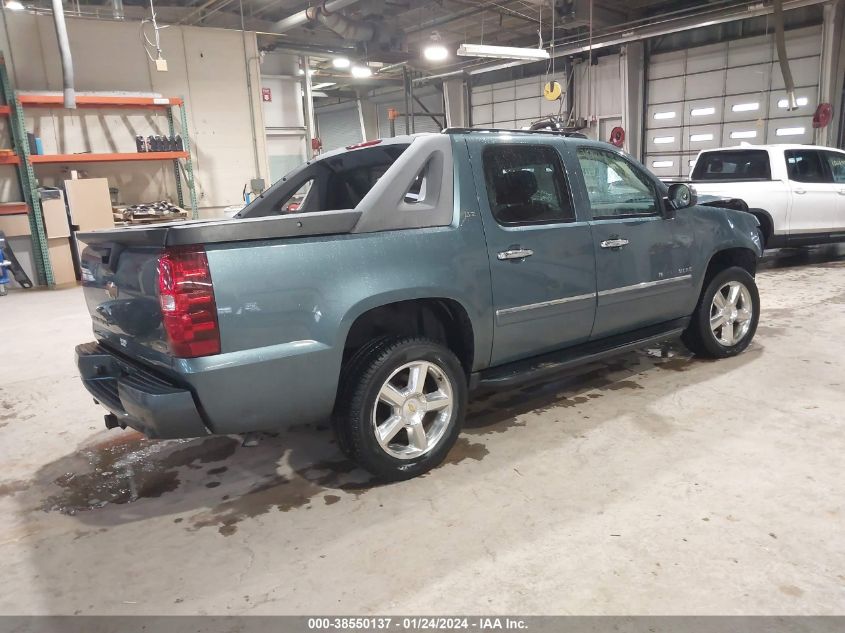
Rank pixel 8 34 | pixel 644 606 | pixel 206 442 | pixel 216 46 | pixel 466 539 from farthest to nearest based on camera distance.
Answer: pixel 216 46 < pixel 8 34 < pixel 206 442 < pixel 466 539 < pixel 644 606

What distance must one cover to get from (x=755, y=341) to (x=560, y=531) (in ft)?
11.5

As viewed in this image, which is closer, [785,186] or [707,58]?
[785,186]

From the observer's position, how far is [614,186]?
373 cm

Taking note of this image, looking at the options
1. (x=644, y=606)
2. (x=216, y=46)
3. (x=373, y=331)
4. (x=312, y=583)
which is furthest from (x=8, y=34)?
(x=644, y=606)

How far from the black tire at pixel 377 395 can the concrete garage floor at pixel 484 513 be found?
13 centimetres

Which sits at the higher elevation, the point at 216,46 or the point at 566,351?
the point at 216,46

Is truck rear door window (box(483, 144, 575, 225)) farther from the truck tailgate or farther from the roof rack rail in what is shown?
the truck tailgate

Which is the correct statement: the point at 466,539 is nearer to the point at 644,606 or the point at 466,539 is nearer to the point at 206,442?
the point at 644,606

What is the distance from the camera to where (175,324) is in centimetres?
221

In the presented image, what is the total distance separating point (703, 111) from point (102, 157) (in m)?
13.2

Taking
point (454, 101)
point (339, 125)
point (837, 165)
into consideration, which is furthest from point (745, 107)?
point (339, 125)

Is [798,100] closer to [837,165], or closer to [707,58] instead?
[707,58]

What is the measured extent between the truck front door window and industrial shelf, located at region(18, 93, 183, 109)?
9306mm

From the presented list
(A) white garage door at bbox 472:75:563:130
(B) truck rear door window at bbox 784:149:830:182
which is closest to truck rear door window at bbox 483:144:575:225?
(B) truck rear door window at bbox 784:149:830:182
